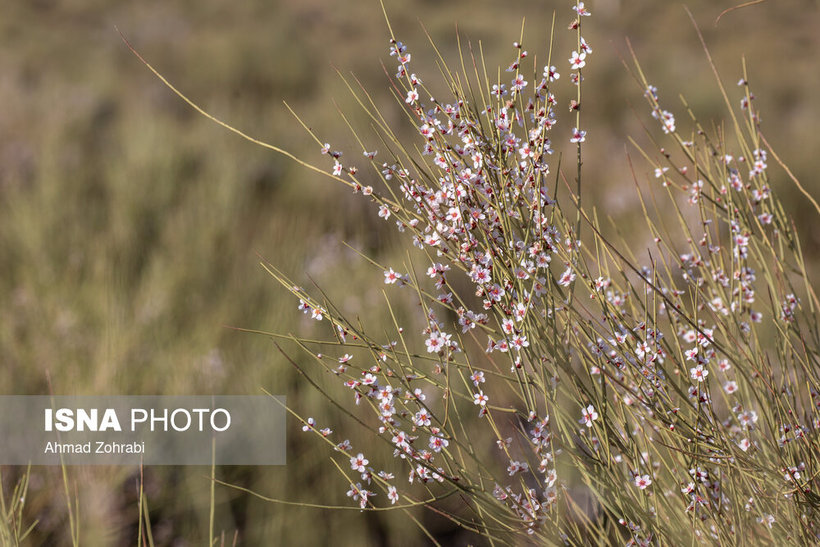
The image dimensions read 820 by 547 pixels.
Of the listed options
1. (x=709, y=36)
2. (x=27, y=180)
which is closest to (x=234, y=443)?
(x=27, y=180)

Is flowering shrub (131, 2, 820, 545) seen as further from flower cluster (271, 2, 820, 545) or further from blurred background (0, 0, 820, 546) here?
blurred background (0, 0, 820, 546)

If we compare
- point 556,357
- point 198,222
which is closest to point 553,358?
point 556,357

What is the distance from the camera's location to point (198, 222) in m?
3.12

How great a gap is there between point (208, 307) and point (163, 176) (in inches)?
51.6

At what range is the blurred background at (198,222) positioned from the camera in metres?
1.87

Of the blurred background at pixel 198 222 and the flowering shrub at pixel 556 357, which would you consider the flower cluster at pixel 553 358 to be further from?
the blurred background at pixel 198 222

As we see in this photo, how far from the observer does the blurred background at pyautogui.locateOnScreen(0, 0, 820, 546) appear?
6.14 ft

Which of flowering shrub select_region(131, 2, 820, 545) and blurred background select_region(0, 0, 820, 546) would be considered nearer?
flowering shrub select_region(131, 2, 820, 545)

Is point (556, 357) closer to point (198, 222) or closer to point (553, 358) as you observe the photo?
point (553, 358)

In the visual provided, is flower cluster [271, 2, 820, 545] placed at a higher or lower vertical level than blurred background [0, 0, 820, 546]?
lower

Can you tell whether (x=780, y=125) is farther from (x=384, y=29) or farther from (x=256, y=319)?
(x=384, y=29)

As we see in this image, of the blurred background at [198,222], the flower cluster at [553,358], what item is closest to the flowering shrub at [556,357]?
the flower cluster at [553,358]

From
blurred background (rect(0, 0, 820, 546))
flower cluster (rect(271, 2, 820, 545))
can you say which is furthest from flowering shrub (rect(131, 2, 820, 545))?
blurred background (rect(0, 0, 820, 546))

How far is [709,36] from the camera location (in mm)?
12484
